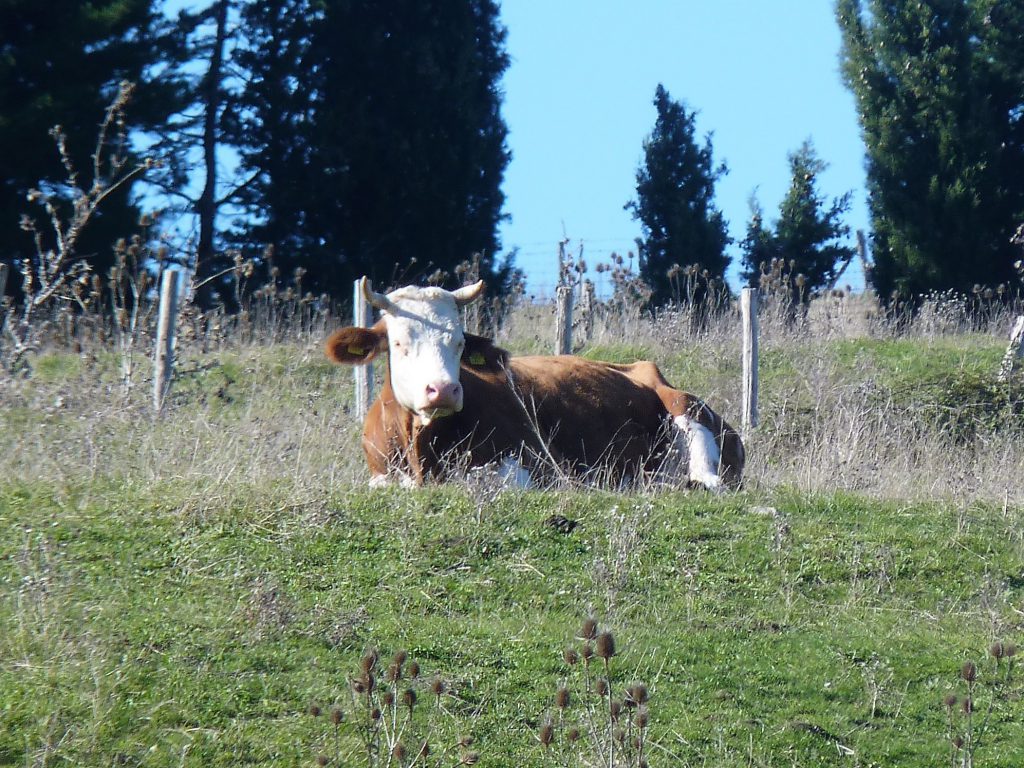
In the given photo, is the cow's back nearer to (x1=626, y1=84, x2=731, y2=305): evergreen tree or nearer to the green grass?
the green grass

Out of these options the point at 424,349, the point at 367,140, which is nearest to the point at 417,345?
the point at 424,349

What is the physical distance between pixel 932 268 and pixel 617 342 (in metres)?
9.01

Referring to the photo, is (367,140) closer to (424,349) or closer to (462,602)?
(424,349)

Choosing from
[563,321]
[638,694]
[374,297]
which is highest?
[374,297]

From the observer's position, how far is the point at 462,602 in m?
6.52

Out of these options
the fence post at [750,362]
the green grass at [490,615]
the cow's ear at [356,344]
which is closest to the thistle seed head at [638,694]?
the green grass at [490,615]

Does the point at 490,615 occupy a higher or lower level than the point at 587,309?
lower

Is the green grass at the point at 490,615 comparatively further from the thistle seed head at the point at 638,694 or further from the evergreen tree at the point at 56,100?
the evergreen tree at the point at 56,100

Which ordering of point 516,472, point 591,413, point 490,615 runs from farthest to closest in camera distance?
point 591,413, point 516,472, point 490,615

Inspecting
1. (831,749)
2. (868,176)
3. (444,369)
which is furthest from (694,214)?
(831,749)

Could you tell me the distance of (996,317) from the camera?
65.1ft

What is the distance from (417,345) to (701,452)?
9.26 ft

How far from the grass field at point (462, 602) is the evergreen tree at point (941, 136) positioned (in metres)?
13.5

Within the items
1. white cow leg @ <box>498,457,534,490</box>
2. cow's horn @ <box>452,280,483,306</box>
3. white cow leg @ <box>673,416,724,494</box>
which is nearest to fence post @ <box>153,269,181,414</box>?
cow's horn @ <box>452,280,483,306</box>
